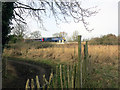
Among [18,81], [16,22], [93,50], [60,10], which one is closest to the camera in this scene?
[18,81]

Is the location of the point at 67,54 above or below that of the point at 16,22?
below

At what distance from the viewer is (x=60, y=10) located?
799 cm

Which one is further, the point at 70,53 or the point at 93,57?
the point at 70,53

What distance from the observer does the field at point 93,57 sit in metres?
5.12

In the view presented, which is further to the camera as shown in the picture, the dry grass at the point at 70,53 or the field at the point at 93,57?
the dry grass at the point at 70,53

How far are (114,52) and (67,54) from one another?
158 inches

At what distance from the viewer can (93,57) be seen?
8406mm

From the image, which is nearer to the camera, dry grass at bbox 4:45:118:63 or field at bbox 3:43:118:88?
field at bbox 3:43:118:88

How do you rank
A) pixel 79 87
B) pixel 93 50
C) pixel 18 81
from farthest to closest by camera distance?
1. pixel 93 50
2. pixel 18 81
3. pixel 79 87

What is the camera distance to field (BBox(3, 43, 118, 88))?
512cm

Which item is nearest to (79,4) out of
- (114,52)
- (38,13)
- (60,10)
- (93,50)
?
(60,10)

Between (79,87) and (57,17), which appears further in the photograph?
(57,17)

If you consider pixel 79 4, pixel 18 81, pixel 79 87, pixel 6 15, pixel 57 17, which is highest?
pixel 79 4

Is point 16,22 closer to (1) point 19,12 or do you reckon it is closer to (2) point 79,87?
(1) point 19,12
